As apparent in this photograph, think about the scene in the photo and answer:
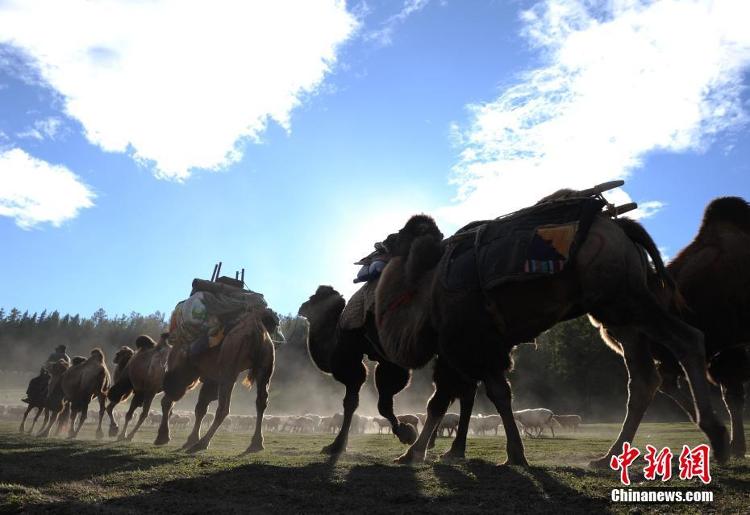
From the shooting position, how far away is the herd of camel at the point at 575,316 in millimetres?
4527

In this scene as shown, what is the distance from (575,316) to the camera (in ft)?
17.6

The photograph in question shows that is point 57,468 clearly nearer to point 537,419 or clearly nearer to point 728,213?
point 728,213

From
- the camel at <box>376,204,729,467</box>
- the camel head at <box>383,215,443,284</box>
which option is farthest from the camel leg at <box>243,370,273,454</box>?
the camel head at <box>383,215,443,284</box>

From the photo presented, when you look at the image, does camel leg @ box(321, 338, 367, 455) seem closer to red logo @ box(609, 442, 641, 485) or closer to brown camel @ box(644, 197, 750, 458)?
red logo @ box(609, 442, 641, 485)

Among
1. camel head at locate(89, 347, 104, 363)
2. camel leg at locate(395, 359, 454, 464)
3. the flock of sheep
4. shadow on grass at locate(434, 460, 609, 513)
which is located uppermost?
camel head at locate(89, 347, 104, 363)

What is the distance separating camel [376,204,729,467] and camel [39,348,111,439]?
1585cm

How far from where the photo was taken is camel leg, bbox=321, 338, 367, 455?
25.3 ft

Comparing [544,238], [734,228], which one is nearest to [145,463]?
[544,238]

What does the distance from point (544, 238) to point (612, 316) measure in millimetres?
951

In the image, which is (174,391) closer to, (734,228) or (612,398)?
(734,228)

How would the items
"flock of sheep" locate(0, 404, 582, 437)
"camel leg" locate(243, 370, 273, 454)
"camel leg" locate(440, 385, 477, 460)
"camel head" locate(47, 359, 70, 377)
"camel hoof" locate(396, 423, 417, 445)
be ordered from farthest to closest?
1. "flock of sheep" locate(0, 404, 582, 437)
2. "camel head" locate(47, 359, 70, 377)
3. "camel leg" locate(243, 370, 273, 454)
4. "camel hoof" locate(396, 423, 417, 445)
5. "camel leg" locate(440, 385, 477, 460)

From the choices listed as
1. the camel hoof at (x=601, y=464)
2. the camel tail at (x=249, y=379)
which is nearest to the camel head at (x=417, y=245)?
the camel hoof at (x=601, y=464)

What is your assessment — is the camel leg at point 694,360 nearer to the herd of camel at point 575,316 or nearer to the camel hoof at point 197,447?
the herd of camel at point 575,316

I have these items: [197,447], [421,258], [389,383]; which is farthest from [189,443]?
[421,258]
